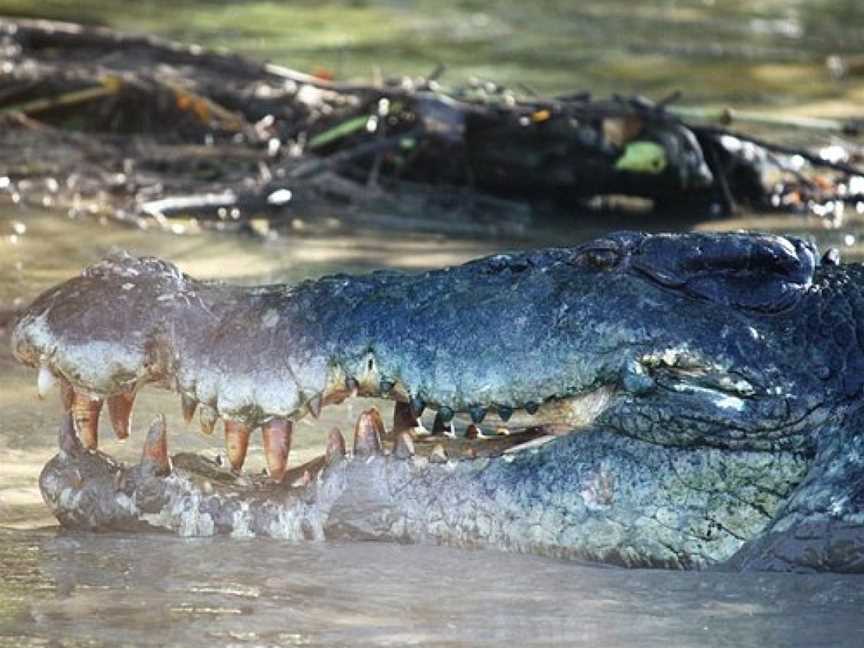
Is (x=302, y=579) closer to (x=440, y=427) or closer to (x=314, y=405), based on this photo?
(x=314, y=405)

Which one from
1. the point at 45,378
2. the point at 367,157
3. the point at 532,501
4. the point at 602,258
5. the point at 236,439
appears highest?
the point at 602,258

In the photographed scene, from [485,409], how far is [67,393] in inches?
35.8

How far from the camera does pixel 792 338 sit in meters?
4.59

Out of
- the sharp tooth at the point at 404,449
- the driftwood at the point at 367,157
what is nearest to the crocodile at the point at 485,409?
the sharp tooth at the point at 404,449

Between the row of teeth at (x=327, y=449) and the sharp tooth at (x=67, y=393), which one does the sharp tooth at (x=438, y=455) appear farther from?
the sharp tooth at (x=67, y=393)

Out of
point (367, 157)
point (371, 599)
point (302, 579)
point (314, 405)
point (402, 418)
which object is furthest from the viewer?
point (367, 157)

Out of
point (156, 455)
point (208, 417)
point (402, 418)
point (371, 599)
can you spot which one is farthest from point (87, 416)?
point (371, 599)

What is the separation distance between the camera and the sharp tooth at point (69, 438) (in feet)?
15.0

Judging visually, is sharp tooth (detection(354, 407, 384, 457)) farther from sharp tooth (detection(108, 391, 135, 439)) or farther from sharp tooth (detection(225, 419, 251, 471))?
sharp tooth (detection(108, 391, 135, 439))

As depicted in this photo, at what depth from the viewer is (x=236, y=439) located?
4.46 m

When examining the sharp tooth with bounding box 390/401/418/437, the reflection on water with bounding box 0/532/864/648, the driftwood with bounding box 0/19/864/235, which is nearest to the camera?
the reflection on water with bounding box 0/532/864/648

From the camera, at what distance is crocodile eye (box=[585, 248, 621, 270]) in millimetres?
4672

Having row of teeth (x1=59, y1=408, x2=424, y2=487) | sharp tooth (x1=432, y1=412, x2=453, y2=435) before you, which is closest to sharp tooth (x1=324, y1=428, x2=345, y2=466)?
row of teeth (x1=59, y1=408, x2=424, y2=487)

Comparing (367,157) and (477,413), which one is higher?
(477,413)
